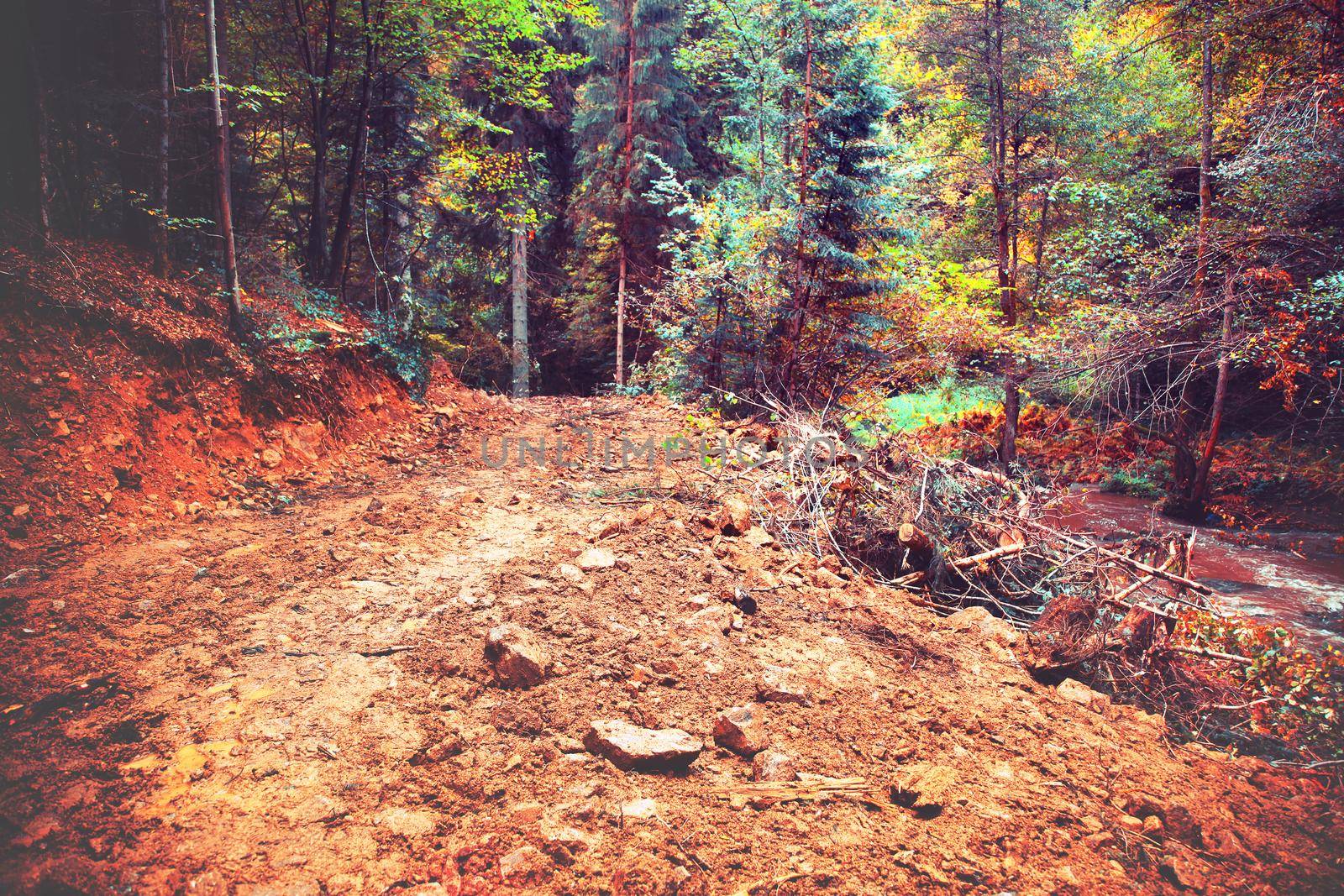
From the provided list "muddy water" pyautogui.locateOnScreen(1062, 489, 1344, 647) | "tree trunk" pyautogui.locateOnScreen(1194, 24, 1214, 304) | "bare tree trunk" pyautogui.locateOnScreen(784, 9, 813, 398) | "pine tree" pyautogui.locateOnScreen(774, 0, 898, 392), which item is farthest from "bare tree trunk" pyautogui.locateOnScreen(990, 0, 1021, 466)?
"bare tree trunk" pyautogui.locateOnScreen(784, 9, 813, 398)

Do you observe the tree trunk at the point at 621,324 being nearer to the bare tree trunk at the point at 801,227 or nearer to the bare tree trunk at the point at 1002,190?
the bare tree trunk at the point at 801,227

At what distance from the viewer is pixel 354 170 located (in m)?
7.60

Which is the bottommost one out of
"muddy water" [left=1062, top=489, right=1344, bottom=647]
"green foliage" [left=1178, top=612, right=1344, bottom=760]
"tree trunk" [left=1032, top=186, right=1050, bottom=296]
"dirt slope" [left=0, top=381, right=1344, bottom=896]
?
"muddy water" [left=1062, top=489, right=1344, bottom=647]

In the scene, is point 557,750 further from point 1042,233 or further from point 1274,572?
point 1042,233

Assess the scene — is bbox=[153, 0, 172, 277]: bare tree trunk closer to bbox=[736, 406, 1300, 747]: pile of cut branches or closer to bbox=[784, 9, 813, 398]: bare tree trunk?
bbox=[736, 406, 1300, 747]: pile of cut branches

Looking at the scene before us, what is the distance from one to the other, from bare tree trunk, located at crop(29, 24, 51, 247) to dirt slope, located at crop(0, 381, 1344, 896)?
2.90 metres

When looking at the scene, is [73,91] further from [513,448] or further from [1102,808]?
[1102,808]

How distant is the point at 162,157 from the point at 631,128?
41.0 ft

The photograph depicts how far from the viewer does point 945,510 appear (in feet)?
14.0

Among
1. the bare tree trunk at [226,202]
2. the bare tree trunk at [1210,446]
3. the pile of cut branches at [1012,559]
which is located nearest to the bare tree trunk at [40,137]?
the bare tree trunk at [226,202]

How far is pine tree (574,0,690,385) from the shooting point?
49.5 feet

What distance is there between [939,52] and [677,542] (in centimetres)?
1274

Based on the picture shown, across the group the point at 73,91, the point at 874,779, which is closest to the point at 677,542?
the point at 874,779

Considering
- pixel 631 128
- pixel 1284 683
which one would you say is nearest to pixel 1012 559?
pixel 1284 683
